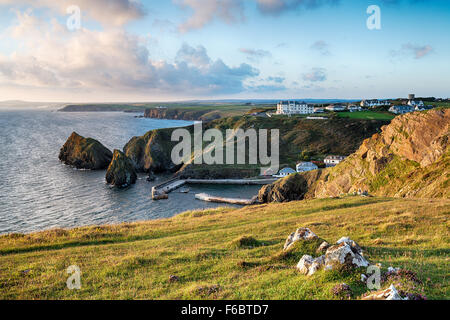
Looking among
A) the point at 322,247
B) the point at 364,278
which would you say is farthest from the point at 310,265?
the point at 322,247

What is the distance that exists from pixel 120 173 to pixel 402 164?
Result: 7208cm

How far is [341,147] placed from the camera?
12581cm

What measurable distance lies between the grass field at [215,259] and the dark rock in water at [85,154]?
85.0m

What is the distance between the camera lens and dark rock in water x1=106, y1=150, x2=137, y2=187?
8300 centimetres

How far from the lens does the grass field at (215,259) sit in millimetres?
10562

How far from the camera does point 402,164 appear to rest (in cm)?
4519

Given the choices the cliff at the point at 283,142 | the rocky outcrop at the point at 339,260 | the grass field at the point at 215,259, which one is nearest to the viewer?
the grass field at the point at 215,259

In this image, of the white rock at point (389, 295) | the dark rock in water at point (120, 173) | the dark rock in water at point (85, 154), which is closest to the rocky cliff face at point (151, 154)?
the dark rock in water at point (85, 154)

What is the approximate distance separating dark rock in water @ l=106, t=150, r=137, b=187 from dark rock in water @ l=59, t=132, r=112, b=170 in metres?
23.7

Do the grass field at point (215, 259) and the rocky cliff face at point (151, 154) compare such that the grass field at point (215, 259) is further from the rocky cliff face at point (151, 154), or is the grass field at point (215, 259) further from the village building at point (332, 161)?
the rocky cliff face at point (151, 154)

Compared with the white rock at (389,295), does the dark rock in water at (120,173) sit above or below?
below

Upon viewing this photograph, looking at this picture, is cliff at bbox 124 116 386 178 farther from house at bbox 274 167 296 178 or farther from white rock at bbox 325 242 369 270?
white rock at bbox 325 242 369 270

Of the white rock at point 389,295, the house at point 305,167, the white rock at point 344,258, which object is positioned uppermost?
the white rock at point 389,295
